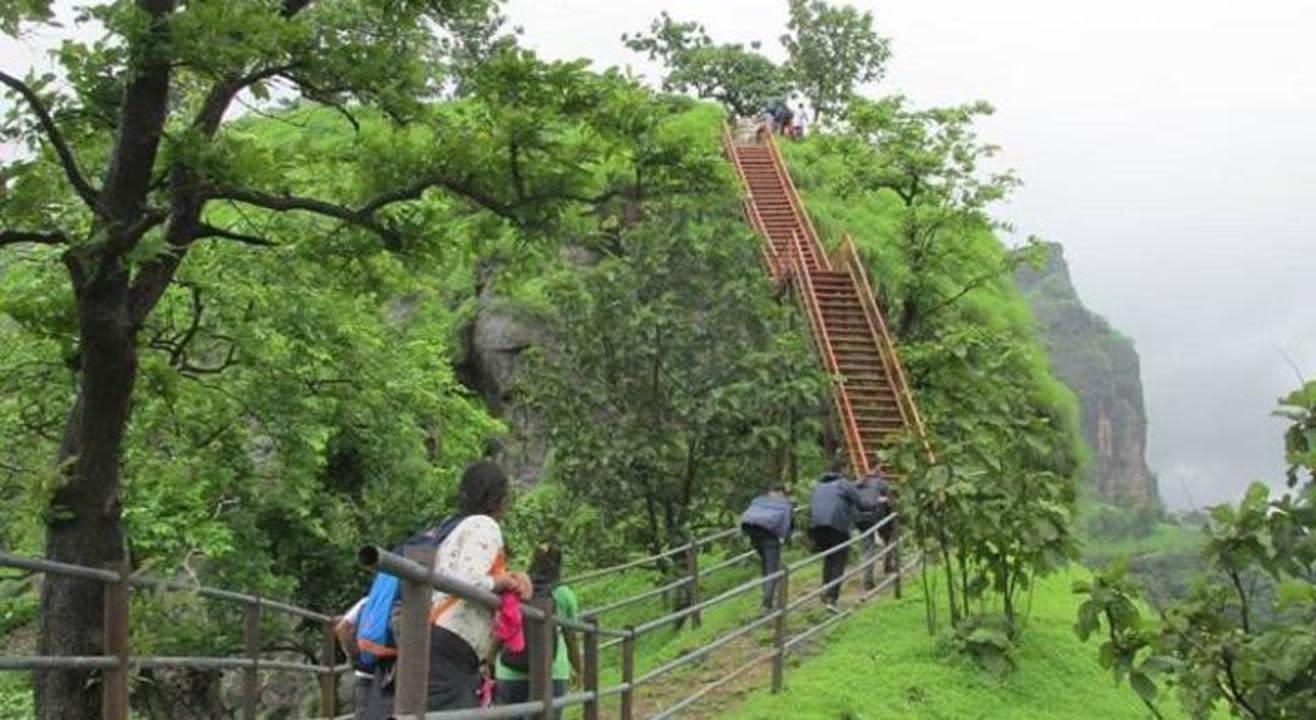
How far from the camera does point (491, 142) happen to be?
852cm

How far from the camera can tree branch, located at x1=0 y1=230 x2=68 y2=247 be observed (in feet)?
26.5

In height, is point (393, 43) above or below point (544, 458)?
above

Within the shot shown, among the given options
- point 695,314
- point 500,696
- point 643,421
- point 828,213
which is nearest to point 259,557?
point 643,421

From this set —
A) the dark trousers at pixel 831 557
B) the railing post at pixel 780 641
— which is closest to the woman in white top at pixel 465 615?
the railing post at pixel 780 641

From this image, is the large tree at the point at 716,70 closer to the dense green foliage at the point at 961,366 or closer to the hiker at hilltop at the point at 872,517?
the dense green foliage at the point at 961,366

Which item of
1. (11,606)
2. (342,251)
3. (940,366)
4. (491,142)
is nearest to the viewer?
(491,142)

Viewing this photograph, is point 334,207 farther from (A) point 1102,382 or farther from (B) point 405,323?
(A) point 1102,382

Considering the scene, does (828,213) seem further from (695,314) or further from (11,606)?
(11,606)

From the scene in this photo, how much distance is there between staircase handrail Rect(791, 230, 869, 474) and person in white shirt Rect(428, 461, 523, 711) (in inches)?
529

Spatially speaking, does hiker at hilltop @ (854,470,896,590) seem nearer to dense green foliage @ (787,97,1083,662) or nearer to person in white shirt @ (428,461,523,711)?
dense green foliage @ (787,97,1083,662)

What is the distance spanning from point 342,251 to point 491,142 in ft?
6.07

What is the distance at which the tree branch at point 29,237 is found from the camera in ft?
26.5

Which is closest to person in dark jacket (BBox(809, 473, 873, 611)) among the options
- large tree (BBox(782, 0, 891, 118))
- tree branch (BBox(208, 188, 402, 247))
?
tree branch (BBox(208, 188, 402, 247))

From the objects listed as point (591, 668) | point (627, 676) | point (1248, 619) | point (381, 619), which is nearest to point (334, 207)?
point (627, 676)
